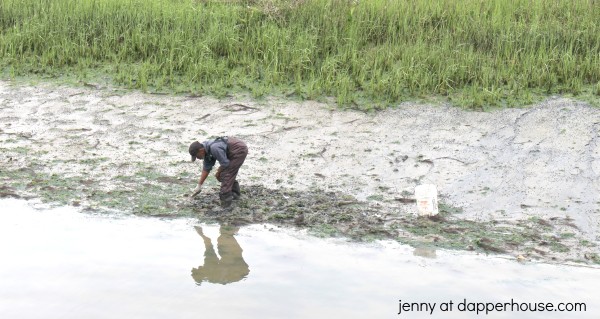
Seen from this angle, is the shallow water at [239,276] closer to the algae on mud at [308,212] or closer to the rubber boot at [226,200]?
the algae on mud at [308,212]

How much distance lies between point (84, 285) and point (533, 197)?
418 centimetres

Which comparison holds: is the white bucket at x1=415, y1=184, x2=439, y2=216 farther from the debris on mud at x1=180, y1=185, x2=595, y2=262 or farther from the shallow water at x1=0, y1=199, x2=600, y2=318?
the shallow water at x1=0, y1=199, x2=600, y2=318

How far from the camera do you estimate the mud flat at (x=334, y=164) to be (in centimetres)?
815

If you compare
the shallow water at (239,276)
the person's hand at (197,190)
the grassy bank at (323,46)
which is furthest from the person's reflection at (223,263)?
the grassy bank at (323,46)

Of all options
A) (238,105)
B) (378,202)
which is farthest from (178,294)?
(238,105)

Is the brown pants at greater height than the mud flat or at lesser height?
greater

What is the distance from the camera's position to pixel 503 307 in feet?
20.7

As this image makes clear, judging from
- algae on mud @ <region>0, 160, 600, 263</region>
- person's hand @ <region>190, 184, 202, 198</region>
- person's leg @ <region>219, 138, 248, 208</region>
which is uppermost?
person's leg @ <region>219, 138, 248, 208</region>

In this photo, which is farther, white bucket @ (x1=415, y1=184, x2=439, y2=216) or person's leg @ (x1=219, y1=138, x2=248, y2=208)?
person's leg @ (x1=219, y1=138, x2=248, y2=208)

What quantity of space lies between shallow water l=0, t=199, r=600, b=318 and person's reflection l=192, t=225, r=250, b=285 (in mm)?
15

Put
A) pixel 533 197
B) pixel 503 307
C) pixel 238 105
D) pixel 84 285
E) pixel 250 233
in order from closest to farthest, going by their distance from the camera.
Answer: pixel 503 307, pixel 84 285, pixel 250 233, pixel 533 197, pixel 238 105

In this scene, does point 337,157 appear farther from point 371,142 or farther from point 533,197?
point 533,197

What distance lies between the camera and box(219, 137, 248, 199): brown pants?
843 cm

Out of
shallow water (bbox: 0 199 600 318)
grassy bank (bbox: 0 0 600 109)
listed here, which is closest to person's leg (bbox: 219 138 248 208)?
shallow water (bbox: 0 199 600 318)
